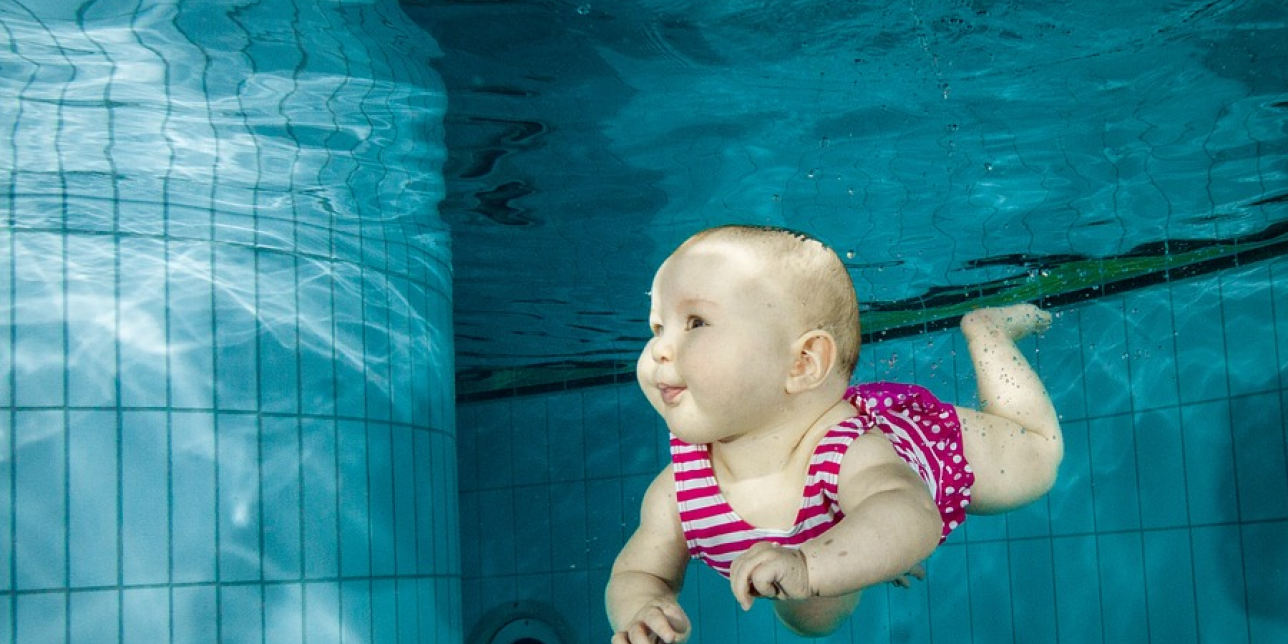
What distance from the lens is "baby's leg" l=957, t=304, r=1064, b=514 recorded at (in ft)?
14.5

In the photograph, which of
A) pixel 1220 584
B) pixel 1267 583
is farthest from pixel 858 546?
pixel 1220 584

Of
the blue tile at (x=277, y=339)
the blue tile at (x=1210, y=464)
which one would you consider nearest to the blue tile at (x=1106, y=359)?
the blue tile at (x=1210, y=464)

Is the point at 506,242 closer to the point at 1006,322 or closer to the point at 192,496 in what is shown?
the point at 192,496

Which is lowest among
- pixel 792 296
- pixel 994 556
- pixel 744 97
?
pixel 994 556

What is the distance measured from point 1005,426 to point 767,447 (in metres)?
1.64

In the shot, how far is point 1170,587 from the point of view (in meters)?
11.5

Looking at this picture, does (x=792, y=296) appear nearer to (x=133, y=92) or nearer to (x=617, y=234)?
(x=133, y=92)

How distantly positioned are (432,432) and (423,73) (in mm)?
2684

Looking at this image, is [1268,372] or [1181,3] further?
[1268,372]

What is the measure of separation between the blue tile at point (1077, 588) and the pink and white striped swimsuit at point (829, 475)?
28.7 ft

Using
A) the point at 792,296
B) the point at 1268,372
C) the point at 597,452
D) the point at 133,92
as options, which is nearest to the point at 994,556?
the point at 1268,372

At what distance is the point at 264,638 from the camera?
6668 mm

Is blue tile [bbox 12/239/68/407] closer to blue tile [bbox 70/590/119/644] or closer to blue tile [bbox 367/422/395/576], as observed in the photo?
blue tile [bbox 70/590/119/644]

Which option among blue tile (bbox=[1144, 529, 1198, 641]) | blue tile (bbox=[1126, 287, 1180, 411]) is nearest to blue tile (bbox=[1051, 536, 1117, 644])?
blue tile (bbox=[1144, 529, 1198, 641])
